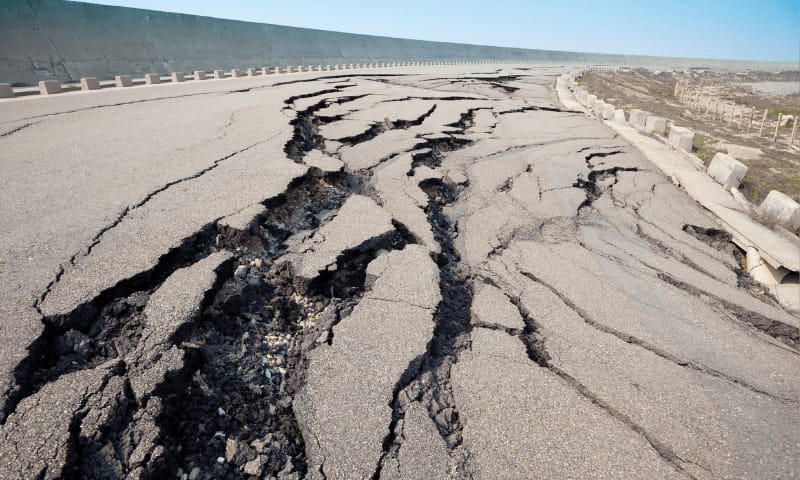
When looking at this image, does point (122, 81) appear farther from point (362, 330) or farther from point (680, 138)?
point (680, 138)

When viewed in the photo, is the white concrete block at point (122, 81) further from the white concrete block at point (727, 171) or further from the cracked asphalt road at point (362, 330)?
the white concrete block at point (727, 171)

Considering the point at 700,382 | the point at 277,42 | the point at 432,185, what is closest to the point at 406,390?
the point at 700,382

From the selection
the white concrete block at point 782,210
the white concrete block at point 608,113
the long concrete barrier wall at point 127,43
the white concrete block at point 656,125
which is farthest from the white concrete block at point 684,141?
the long concrete barrier wall at point 127,43

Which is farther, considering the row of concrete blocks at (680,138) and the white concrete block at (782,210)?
the row of concrete blocks at (680,138)

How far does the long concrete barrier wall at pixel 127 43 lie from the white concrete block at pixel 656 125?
1494 centimetres

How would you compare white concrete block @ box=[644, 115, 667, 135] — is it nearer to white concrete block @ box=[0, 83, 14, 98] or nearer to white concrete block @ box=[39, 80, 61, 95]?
white concrete block @ box=[39, 80, 61, 95]

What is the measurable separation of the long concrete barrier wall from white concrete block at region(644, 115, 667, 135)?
14.9 metres

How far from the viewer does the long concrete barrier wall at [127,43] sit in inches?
425

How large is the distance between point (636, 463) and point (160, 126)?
619 centimetres

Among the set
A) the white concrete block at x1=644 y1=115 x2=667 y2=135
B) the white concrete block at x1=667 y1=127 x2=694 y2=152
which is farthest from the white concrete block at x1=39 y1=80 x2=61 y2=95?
the white concrete block at x1=644 y1=115 x2=667 y2=135

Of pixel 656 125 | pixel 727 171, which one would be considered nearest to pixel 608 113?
pixel 656 125

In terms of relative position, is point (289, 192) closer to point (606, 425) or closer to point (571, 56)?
point (606, 425)

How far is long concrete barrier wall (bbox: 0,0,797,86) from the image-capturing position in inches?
425

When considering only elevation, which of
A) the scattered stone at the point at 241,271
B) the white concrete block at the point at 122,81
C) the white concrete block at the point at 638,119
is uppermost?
the white concrete block at the point at 122,81
